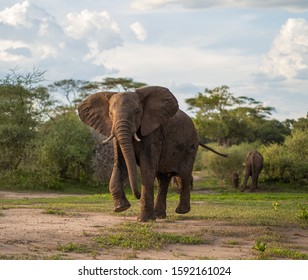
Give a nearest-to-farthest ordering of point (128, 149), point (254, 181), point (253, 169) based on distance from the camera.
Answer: point (128, 149), point (253, 169), point (254, 181)

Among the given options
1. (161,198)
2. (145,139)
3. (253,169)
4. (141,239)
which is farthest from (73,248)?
(253,169)

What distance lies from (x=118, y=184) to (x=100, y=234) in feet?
4.91

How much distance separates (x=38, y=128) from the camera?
1227 inches

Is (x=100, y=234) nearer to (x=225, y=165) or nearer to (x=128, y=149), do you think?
(x=128, y=149)

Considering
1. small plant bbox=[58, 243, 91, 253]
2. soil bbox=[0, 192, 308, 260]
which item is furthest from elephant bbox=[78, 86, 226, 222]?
small plant bbox=[58, 243, 91, 253]

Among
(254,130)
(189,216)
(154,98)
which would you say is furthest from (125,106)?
(254,130)

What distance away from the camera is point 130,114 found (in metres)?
11.6

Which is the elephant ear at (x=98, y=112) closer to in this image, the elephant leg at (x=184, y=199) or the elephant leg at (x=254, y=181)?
the elephant leg at (x=184, y=199)

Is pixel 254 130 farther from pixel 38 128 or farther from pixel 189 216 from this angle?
pixel 189 216

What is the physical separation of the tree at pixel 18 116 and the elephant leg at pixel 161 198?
16.7 meters

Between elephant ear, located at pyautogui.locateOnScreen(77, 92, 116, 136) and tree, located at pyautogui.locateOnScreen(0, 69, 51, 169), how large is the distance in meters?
17.0

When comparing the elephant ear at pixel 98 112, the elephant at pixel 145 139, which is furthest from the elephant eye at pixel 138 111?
the elephant ear at pixel 98 112

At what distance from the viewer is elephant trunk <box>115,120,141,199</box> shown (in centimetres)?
1129
